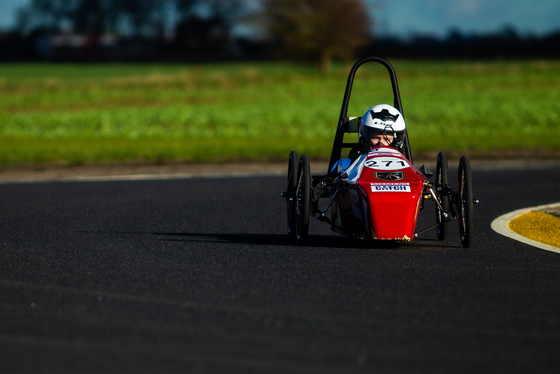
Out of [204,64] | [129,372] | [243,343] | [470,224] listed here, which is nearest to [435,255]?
[470,224]

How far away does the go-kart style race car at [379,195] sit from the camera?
812cm

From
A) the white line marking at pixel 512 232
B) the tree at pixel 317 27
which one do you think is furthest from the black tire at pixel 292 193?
the tree at pixel 317 27

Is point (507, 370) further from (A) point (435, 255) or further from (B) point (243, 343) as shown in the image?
(A) point (435, 255)

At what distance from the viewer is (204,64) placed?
292 ft

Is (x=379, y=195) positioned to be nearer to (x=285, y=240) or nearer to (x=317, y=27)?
(x=285, y=240)

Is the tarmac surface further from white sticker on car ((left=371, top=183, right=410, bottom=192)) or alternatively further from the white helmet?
white sticker on car ((left=371, top=183, right=410, bottom=192))

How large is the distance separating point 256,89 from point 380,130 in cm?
4184

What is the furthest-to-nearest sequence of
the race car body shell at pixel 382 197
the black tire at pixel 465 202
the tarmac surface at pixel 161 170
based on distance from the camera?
1. the tarmac surface at pixel 161 170
2. the black tire at pixel 465 202
3. the race car body shell at pixel 382 197

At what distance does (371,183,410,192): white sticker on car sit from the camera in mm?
8195

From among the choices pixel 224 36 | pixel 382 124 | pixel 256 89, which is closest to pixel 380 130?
pixel 382 124

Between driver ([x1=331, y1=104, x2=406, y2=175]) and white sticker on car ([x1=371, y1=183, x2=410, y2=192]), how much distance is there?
3.26 ft

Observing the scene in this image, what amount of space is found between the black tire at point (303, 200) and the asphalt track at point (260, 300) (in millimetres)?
213

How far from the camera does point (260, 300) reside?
20.7 ft

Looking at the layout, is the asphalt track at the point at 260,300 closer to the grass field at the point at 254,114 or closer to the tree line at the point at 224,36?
the grass field at the point at 254,114
